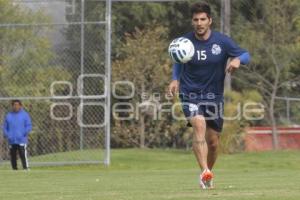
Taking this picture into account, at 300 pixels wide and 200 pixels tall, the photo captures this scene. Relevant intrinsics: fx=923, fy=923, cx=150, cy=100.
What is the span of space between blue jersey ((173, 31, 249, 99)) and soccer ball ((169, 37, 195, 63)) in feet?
0.27

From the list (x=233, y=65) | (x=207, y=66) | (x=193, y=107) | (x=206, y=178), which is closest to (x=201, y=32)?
(x=207, y=66)

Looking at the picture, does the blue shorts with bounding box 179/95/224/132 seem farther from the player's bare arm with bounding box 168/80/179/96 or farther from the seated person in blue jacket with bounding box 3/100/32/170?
the seated person in blue jacket with bounding box 3/100/32/170

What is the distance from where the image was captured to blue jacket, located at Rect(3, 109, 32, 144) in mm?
21234

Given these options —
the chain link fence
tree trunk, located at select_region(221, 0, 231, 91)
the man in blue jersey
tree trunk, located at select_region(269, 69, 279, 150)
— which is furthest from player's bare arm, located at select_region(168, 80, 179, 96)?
tree trunk, located at select_region(269, 69, 279, 150)

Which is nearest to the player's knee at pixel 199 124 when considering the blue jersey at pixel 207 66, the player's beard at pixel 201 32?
the blue jersey at pixel 207 66

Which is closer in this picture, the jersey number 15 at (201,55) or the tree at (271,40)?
the jersey number 15 at (201,55)

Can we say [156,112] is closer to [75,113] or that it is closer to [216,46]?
[75,113]

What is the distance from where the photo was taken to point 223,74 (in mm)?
10672

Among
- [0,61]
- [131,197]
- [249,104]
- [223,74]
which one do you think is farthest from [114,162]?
[131,197]

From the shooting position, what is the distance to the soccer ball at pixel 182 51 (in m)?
10.3

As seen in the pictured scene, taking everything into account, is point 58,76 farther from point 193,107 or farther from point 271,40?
point 193,107

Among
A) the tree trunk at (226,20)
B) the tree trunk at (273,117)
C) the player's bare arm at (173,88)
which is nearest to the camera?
the player's bare arm at (173,88)

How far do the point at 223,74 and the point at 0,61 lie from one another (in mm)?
12360

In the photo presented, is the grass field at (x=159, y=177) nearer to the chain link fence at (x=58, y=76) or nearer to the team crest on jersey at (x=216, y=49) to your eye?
the chain link fence at (x=58, y=76)
